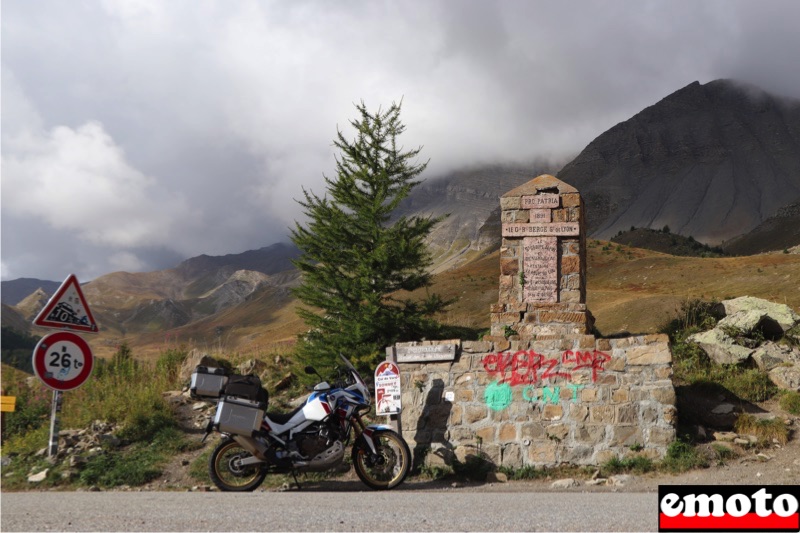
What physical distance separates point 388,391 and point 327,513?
405cm

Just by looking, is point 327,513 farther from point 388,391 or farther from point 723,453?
point 723,453

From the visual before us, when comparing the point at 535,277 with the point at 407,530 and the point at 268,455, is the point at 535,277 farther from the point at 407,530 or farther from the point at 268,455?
the point at 407,530

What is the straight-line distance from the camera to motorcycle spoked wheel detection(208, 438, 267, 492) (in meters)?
8.08

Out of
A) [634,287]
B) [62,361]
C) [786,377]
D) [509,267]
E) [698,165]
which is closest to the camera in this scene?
[62,361]

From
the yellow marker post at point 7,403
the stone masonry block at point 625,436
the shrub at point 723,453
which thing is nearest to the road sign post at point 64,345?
the yellow marker post at point 7,403

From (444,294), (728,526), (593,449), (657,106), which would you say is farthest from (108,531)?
(657,106)

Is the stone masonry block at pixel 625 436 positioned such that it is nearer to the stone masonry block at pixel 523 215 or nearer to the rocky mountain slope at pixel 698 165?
the stone masonry block at pixel 523 215

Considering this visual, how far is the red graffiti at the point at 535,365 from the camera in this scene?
959cm

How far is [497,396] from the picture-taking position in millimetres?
9766

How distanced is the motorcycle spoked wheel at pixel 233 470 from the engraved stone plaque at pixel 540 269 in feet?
18.1

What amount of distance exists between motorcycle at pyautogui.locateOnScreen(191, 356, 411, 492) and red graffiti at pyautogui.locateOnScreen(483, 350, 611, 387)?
6.89ft

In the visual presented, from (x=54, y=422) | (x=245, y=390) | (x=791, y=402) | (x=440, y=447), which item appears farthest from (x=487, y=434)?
(x=54, y=422)

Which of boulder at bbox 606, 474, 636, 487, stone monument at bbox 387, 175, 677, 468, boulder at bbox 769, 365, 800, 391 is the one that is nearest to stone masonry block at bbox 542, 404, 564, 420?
stone monument at bbox 387, 175, 677, 468

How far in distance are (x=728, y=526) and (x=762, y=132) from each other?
166 m
